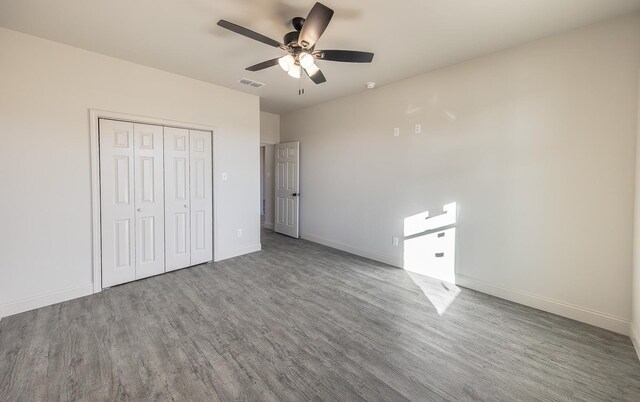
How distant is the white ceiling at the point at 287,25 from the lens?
7.23ft

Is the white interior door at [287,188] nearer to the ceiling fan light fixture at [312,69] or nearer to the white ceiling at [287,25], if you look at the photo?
the white ceiling at [287,25]

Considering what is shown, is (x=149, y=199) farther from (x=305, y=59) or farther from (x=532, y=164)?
(x=532, y=164)

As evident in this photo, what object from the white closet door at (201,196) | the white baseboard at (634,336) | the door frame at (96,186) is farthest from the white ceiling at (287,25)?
the white baseboard at (634,336)

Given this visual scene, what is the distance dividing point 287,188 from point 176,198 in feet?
8.24

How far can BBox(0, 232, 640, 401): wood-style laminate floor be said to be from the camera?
69.7 inches

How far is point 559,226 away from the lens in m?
2.69

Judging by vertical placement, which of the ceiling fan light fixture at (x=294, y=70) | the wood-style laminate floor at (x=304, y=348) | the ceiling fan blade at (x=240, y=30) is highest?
the ceiling fan blade at (x=240, y=30)

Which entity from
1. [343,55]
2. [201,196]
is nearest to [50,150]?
[201,196]

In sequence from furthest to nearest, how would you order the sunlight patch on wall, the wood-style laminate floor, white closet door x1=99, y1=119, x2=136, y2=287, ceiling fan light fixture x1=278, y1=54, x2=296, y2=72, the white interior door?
the white interior door → the sunlight patch on wall → white closet door x1=99, y1=119, x2=136, y2=287 → ceiling fan light fixture x1=278, y1=54, x2=296, y2=72 → the wood-style laminate floor

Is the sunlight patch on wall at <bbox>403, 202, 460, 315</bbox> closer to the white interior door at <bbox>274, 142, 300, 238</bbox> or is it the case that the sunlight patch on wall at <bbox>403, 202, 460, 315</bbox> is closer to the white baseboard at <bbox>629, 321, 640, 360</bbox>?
the white baseboard at <bbox>629, 321, 640, 360</bbox>

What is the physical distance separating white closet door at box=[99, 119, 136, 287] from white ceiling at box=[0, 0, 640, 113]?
0.96 meters

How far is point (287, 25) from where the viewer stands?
8.17 ft

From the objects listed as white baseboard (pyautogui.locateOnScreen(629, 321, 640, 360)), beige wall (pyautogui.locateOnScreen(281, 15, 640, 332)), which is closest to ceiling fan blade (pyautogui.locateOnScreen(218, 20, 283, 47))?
beige wall (pyautogui.locateOnScreen(281, 15, 640, 332))

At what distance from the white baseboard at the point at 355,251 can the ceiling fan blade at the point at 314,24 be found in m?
3.20
